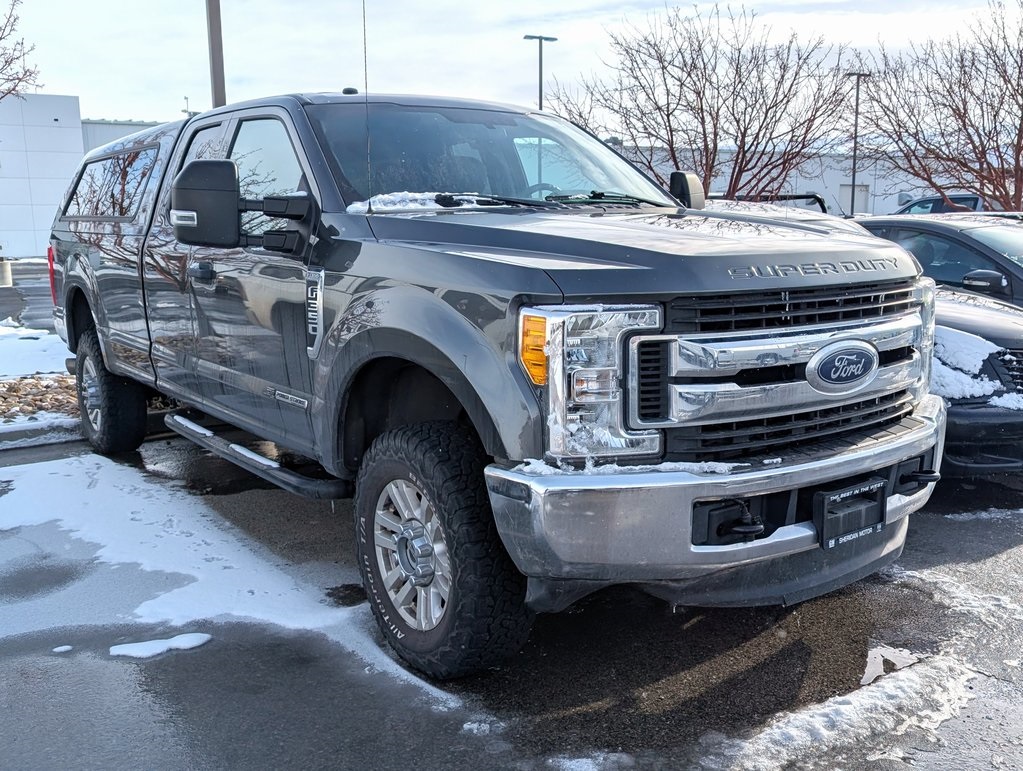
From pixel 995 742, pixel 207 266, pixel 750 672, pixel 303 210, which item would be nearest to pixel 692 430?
pixel 750 672

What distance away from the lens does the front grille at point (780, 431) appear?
281 centimetres

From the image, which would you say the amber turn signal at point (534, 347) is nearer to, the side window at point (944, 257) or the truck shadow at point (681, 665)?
the truck shadow at point (681, 665)

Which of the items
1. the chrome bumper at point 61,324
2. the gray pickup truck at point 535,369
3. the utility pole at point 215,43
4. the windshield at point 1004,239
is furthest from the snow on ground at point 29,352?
the windshield at point 1004,239

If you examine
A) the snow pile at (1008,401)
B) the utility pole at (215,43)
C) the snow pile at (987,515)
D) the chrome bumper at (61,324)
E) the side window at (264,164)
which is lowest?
the snow pile at (987,515)

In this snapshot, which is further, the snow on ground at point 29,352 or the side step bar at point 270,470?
the snow on ground at point 29,352

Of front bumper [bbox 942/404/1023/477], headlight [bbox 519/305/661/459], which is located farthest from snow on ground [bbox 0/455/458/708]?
front bumper [bbox 942/404/1023/477]

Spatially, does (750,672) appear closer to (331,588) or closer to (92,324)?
(331,588)

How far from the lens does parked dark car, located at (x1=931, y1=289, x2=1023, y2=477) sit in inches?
195

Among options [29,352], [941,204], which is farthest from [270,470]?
[941,204]

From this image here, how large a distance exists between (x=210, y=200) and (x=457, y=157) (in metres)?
1.08

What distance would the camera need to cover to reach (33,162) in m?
38.2

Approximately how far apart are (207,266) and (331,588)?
1.58 m

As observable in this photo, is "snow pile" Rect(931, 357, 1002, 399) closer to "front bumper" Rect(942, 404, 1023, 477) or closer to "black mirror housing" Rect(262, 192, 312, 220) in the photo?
"front bumper" Rect(942, 404, 1023, 477)

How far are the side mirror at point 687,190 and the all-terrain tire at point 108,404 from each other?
3659 millimetres
